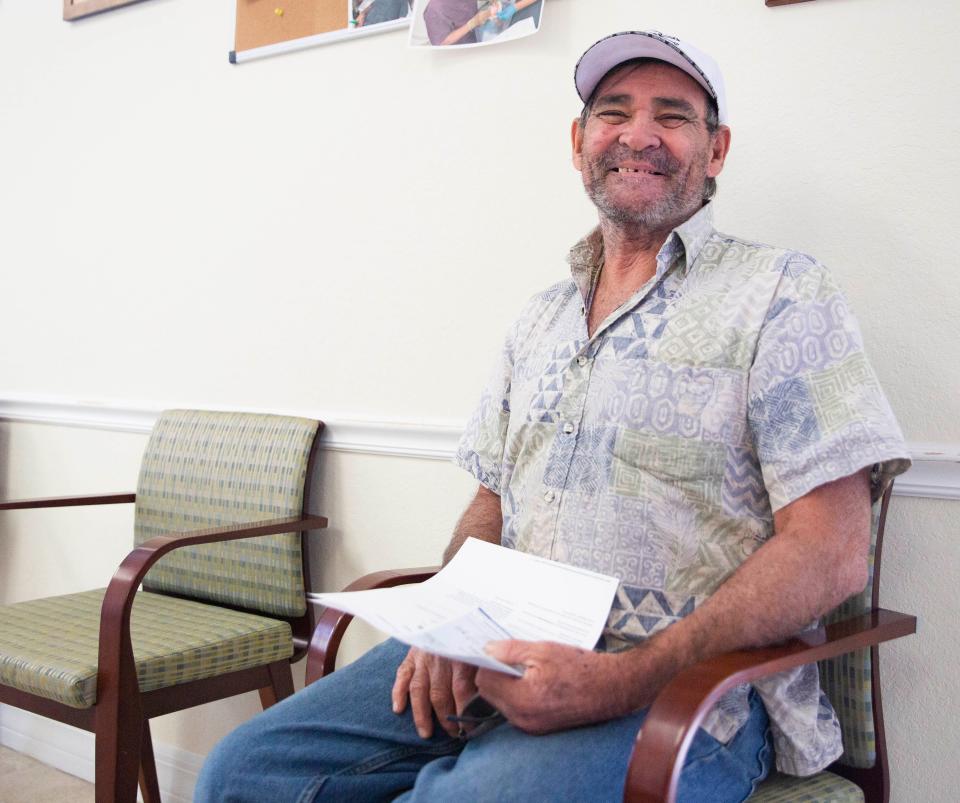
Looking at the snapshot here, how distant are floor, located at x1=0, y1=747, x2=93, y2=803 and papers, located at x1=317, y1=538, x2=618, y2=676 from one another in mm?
1595

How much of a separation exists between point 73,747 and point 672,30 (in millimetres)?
2227

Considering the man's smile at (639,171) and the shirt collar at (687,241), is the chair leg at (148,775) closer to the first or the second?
the shirt collar at (687,241)

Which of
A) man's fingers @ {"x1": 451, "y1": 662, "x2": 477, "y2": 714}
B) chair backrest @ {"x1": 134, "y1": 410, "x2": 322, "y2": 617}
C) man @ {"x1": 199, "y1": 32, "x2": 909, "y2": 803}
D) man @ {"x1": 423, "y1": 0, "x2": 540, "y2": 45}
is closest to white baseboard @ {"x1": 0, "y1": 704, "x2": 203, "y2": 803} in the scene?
chair backrest @ {"x1": 134, "y1": 410, "x2": 322, "y2": 617}

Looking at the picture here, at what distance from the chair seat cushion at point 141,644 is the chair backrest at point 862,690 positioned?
3.44 feet

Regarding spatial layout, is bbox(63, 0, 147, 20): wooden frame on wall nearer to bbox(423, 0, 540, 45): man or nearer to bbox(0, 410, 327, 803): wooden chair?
bbox(423, 0, 540, 45): man

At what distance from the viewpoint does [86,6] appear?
101 inches

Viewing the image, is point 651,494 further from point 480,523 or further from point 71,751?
point 71,751

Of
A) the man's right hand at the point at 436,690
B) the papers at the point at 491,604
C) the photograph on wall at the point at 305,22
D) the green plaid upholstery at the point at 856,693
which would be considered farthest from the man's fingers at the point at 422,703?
the photograph on wall at the point at 305,22

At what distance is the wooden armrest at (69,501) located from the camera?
7.06 feet

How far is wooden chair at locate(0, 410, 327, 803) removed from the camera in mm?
1672

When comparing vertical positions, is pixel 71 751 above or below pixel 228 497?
below

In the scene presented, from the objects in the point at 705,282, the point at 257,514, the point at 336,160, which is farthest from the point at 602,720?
the point at 336,160

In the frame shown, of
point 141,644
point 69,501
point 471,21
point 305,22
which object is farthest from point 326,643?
point 305,22

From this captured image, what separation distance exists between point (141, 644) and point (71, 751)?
1.03m
